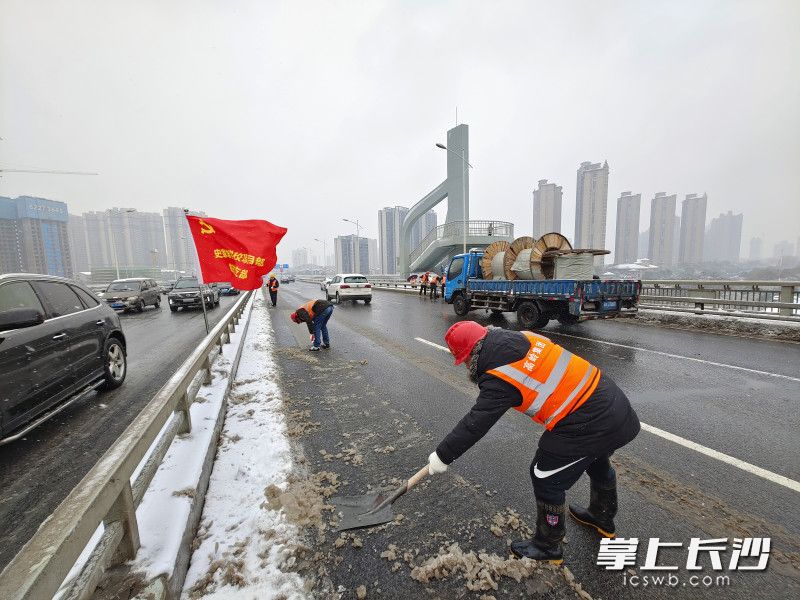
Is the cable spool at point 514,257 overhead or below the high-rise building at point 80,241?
below

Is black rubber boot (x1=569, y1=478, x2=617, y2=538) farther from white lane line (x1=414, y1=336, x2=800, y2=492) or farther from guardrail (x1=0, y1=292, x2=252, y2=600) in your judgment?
guardrail (x1=0, y1=292, x2=252, y2=600)

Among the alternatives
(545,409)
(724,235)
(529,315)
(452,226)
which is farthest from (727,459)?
(724,235)

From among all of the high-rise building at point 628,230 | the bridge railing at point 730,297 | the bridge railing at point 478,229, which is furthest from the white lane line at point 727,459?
the high-rise building at point 628,230

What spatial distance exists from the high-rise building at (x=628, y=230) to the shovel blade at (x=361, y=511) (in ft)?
144

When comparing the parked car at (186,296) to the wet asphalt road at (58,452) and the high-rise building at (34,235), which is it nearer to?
the wet asphalt road at (58,452)

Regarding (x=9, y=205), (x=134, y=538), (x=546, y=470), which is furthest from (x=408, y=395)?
(x=9, y=205)

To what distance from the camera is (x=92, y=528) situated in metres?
1.45

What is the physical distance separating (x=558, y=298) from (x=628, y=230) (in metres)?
37.9

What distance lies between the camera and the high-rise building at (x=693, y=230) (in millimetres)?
37125

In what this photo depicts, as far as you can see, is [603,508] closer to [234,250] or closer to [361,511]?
[361,511]

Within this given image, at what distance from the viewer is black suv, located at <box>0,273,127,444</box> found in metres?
3.24

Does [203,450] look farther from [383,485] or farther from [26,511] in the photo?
[383,485]

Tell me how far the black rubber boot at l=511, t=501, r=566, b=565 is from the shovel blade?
2.96 feet

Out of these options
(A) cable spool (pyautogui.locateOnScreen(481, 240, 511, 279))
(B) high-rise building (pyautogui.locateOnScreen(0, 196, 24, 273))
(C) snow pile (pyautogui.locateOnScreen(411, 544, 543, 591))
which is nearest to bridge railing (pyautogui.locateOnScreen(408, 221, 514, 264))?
(A) cable spool (pyautogui.locateOnScreen(481, 240, 511, 279))
